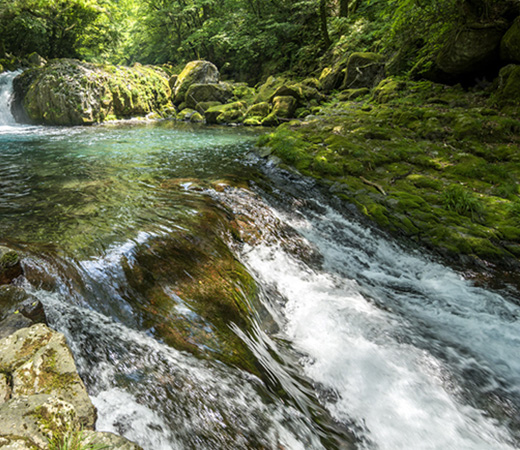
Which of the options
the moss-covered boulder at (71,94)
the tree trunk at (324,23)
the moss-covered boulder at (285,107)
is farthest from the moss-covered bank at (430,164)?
the moss-covered boulder at (71,94)

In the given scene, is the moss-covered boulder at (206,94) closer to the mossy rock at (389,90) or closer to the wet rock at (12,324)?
the mossy rock at (389,90)

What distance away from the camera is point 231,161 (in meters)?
8.37

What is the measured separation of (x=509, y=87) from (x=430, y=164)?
123 inches

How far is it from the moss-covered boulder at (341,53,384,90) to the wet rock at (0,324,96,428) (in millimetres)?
15596

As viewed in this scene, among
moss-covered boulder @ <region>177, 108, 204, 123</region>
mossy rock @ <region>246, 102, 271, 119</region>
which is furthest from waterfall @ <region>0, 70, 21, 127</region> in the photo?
mossy rock @ <region>246, 102, 271, 119</region>

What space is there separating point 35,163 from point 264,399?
8.46 metres

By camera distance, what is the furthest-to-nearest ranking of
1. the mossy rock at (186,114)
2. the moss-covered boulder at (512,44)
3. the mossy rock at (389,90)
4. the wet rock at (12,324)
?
the mossy rock at (186,114), the mossy rock at (389,90), the moss-covered boulder at (512,44), the wet rock at (12,324)

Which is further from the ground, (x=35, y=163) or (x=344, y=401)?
(x=35, y=163)

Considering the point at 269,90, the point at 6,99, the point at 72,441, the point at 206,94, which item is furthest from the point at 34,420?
the point at 206,94

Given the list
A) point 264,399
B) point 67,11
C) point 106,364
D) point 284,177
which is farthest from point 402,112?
point 67,11

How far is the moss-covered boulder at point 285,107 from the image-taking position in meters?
15.0

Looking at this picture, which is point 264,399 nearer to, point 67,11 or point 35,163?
point 35,163

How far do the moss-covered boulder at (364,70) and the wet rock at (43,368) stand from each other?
1560cm

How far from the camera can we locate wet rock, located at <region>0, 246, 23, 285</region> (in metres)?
2.36
